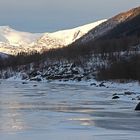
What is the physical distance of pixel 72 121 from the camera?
23.7 meters

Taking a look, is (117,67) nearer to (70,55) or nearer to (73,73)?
(73,73)

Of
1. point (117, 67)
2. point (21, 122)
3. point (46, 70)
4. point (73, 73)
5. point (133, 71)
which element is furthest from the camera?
point (46, 70)

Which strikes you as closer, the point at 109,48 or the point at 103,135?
the point at 103,135

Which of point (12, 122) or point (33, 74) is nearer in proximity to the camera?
point (12, 122)

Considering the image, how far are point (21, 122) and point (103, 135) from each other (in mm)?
5718

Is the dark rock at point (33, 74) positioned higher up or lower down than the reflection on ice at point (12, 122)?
lower down

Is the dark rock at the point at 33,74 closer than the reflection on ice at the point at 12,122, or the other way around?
the reflection on ice at the point at 12,122

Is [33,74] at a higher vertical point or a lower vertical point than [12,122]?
lower

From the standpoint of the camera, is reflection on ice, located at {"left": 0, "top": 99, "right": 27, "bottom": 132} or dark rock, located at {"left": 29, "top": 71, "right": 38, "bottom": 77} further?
dark rock, located at {"left": 29, "top": 71, "right": 38, "bottom": 77}

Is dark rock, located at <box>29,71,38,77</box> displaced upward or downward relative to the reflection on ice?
downward

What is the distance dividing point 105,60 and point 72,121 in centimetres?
13513

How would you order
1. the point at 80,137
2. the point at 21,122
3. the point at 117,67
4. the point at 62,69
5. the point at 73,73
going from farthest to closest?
1. the point at 62,69
2. the point at 73,73
3. the point at 117,67
4. the point at 21,122
5. the point at 80,137

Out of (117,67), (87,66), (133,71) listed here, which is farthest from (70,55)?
(133,71)

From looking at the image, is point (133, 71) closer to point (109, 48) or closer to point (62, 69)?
point (62, 69)
